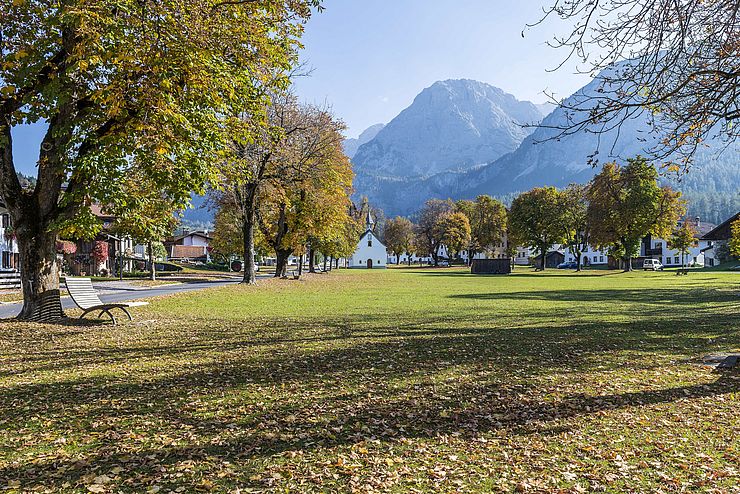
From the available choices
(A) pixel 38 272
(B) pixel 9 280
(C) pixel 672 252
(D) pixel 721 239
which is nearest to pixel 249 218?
(B) pixel 9 280

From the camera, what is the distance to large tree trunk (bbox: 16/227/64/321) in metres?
12.7

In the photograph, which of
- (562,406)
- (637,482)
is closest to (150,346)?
(562,406)

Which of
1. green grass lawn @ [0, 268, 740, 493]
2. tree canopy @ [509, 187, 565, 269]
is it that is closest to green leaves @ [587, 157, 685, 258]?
tree canopy @ [509, 187, 565, 269]

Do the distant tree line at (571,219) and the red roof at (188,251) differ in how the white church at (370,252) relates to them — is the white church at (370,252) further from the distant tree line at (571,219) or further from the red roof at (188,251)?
the red roof at (188,251)

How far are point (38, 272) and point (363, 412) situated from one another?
11.0m

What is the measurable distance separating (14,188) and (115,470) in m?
11.1

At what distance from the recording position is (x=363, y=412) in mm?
6000

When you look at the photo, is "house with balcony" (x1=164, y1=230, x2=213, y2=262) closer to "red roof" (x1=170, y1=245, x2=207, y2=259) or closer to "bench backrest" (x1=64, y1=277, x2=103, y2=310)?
"red roof" (x1=170, y1=245, x2=207, y2=259)

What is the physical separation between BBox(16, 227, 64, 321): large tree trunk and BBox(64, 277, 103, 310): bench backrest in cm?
53

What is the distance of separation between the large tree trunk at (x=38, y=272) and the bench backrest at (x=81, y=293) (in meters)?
0.53

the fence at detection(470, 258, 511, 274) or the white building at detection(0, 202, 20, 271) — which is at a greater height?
the white building at detection(0, 202, 20, 271)

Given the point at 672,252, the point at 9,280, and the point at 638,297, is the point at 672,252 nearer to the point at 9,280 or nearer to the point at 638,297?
the point at 638,297

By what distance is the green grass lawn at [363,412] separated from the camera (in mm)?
4246

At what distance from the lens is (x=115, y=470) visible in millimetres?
4316
